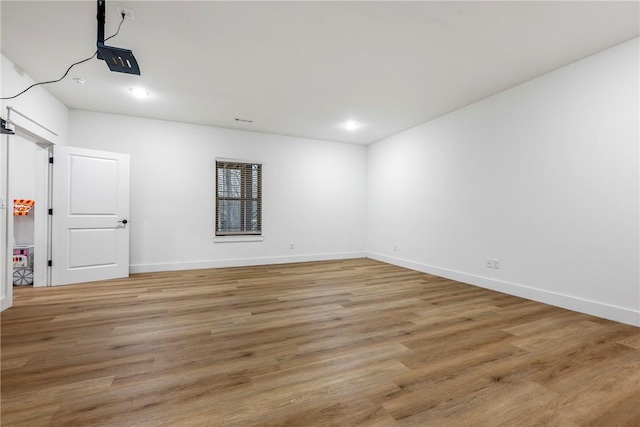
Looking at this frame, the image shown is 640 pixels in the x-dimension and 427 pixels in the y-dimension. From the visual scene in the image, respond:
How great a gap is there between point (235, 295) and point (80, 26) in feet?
10.3

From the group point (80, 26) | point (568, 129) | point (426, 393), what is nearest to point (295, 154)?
point (80, 26)

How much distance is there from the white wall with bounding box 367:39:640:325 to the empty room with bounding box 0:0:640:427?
2 centimetres

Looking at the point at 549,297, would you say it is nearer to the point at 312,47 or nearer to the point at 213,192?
the point at 312,47

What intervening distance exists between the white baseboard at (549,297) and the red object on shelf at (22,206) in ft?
21.3

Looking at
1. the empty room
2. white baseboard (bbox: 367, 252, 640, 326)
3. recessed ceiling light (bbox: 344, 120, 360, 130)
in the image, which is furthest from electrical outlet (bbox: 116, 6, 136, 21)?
white baseboard (bbox: 367, 252, 640, 326)

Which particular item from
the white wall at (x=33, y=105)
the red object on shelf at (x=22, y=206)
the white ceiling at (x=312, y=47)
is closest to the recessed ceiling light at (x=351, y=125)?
the white ceiling at (x=312, y=47)

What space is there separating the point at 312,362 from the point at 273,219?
4.12 metres

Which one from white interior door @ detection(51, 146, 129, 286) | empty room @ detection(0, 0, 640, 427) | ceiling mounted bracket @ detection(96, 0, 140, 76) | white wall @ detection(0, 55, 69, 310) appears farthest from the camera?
white interior door @ detection(51, 146, 129, 286)

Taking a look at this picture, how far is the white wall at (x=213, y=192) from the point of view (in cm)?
492

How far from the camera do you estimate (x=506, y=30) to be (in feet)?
8.45

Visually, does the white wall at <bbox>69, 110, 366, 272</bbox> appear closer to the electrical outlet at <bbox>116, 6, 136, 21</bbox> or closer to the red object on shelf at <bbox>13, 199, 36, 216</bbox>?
the red object on shelf at <bbox>13, 199, 36, 216</bbox>

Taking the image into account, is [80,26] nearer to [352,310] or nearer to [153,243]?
[153,243]

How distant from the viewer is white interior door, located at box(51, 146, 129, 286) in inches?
161

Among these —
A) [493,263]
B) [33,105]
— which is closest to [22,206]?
[33,105]
